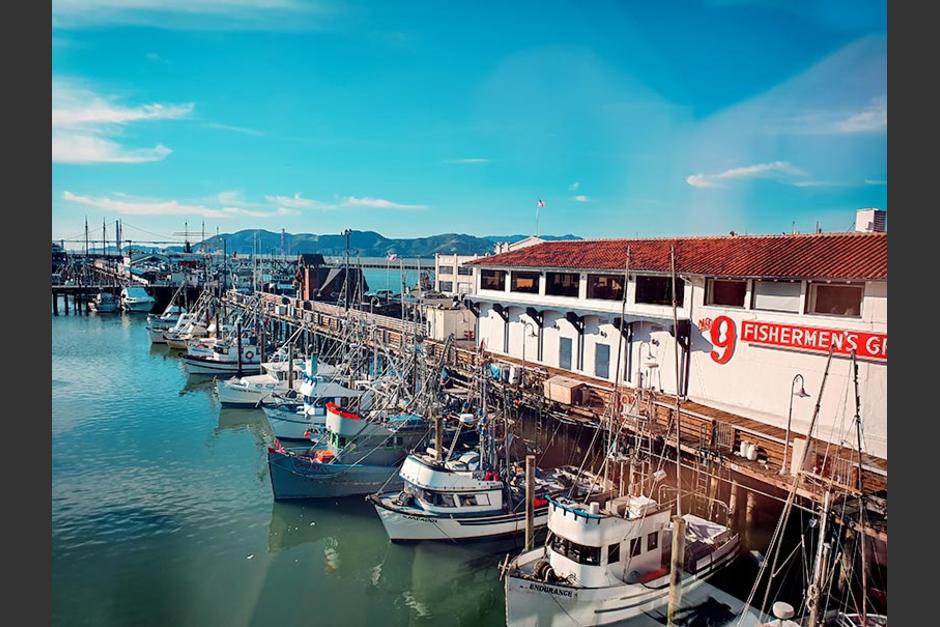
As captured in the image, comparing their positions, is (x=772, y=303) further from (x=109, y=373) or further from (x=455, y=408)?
(x=109, y=373)

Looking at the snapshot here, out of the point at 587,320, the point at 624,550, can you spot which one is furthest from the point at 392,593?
the point at 587,320

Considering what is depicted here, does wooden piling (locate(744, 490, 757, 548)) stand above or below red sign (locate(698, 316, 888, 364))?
below

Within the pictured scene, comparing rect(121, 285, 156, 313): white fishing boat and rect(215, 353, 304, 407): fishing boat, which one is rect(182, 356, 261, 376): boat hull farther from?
rect(121, 285, 156, 313): white fishing boat

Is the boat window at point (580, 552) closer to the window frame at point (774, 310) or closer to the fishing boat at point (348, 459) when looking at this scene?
the fishing boat at point (348, 459)

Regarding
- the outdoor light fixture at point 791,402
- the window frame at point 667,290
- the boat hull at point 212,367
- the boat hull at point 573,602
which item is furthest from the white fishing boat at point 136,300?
the outdoor light fixture at point 791,402

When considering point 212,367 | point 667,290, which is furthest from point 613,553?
point 212,367

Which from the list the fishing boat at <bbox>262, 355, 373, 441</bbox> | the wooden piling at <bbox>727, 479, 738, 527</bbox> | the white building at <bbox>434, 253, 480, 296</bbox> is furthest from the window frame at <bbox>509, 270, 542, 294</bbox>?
the white building at <bbox>434, 253, 480, 296</bbox>

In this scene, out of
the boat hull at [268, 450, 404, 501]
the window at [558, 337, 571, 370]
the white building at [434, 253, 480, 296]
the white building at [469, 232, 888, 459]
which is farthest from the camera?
the white building at [434, 253, 480, 296]
